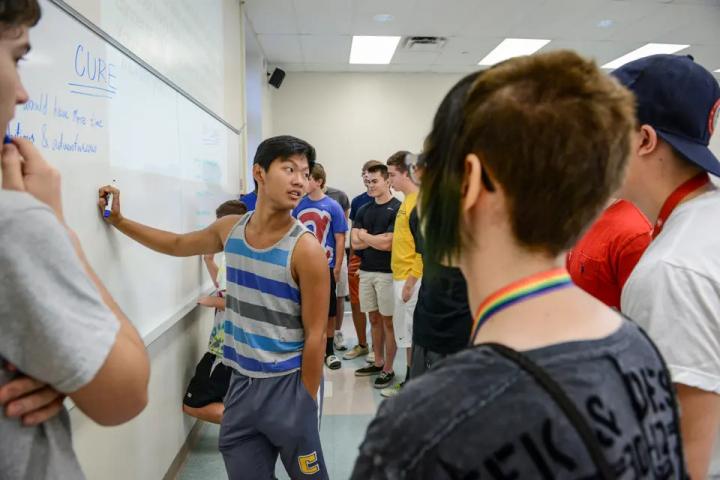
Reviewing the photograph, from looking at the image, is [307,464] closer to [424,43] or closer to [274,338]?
[274,338]

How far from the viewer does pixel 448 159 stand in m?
0.52

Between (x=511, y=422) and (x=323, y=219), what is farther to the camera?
(x=323, y=219)

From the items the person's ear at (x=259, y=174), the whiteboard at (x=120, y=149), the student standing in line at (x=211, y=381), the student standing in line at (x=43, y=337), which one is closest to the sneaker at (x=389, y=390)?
the student standing in line at (x=211, y=381)

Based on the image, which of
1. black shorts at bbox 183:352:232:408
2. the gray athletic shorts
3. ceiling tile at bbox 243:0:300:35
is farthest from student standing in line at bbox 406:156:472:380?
ceiling tile at bbox 243:0:300:35

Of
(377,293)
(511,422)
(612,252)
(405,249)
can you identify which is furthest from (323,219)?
(511,422)

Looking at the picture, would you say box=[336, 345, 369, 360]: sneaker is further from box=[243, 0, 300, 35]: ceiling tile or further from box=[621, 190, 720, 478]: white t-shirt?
box=[621, 190, 720, 478]: white t-shirt

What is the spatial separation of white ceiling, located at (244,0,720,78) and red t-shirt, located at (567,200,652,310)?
11.5ft

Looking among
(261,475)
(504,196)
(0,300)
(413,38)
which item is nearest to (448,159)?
(504,196)

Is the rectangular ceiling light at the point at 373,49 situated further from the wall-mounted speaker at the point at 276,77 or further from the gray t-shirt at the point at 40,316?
the gray t-shirt at the point at 40,316

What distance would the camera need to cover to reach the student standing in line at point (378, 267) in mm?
3496

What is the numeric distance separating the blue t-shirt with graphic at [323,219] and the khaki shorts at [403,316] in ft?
2.42

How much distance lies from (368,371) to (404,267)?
3.36ft

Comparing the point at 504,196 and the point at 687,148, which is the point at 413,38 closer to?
the point at 687,148

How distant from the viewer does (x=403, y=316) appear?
9.99 ft
